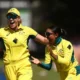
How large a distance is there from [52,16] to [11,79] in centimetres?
1091

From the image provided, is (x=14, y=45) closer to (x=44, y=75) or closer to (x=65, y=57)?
(x=65, y=57)

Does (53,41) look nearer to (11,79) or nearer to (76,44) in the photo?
(11,79)

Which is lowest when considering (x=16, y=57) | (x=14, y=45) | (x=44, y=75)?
(x=44, y=75)

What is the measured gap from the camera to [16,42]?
921 centimetres

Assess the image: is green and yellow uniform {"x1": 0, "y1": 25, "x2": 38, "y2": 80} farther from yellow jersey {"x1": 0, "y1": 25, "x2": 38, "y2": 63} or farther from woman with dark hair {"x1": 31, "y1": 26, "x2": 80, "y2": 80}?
woman with dark hair {"x1": 31, "y1": 26, "x2": 80, "y2": 80}

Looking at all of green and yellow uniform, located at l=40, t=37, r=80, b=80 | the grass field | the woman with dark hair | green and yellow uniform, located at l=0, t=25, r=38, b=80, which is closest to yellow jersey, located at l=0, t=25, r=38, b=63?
green and yellow uniform, located at l=0, t=25, r=38, b=80

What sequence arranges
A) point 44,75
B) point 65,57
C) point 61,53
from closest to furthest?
point 65,57, point 61,53, point 44,75

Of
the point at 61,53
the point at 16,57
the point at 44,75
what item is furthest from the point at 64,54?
the point at 44,75

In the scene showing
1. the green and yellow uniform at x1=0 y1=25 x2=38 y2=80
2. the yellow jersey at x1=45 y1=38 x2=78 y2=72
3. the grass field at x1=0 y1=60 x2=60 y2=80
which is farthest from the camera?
the grass field at x1=0 y1=60 x2=60 y2=80

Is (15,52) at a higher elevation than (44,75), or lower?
higher

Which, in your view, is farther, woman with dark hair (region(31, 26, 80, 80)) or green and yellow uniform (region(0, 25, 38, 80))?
green and yellow uniform (region(0, 25, 38, 80))

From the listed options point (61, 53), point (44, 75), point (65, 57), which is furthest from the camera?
point (44, 75)

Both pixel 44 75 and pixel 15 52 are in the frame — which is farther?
pixel 44 75

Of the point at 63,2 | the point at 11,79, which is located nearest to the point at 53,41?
the point at 11,79
